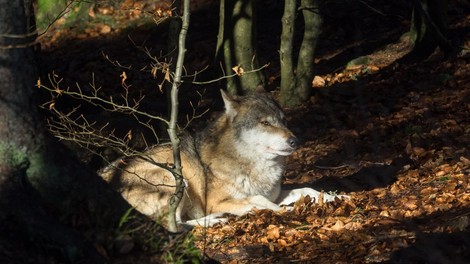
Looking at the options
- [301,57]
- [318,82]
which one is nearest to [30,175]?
[301,57]

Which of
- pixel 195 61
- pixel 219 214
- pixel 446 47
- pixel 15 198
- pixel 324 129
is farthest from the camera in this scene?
pixel 195 61

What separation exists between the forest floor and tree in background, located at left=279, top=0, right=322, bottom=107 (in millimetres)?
332

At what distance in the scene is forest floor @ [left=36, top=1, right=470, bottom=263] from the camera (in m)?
7.62

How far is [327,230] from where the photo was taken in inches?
327

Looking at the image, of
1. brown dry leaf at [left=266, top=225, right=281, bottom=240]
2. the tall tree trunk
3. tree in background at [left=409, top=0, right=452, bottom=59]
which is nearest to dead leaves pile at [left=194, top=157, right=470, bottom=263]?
brown dry leaf at [left=266, top=225, right=281, bottom=240]

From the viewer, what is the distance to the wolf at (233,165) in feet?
33.9

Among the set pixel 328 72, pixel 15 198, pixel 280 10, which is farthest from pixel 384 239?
pixel 280 10

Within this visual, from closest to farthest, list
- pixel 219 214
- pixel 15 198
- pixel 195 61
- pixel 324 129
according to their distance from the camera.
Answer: pixel 15 198 → pixel 219 214 → pixel 324 129 → pixel 195 61

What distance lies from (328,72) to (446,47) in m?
2.54

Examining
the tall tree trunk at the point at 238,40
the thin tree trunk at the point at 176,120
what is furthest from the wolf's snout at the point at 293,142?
the tall tree trunk at the point at 238,40

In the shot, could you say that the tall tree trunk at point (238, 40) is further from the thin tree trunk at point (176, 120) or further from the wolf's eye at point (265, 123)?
the thin tree trunk at point (176, 120)

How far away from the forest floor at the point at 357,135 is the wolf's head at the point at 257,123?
2.87 ft

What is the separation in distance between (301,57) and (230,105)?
17.7 ft

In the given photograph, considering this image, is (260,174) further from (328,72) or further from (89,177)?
(328,72)
